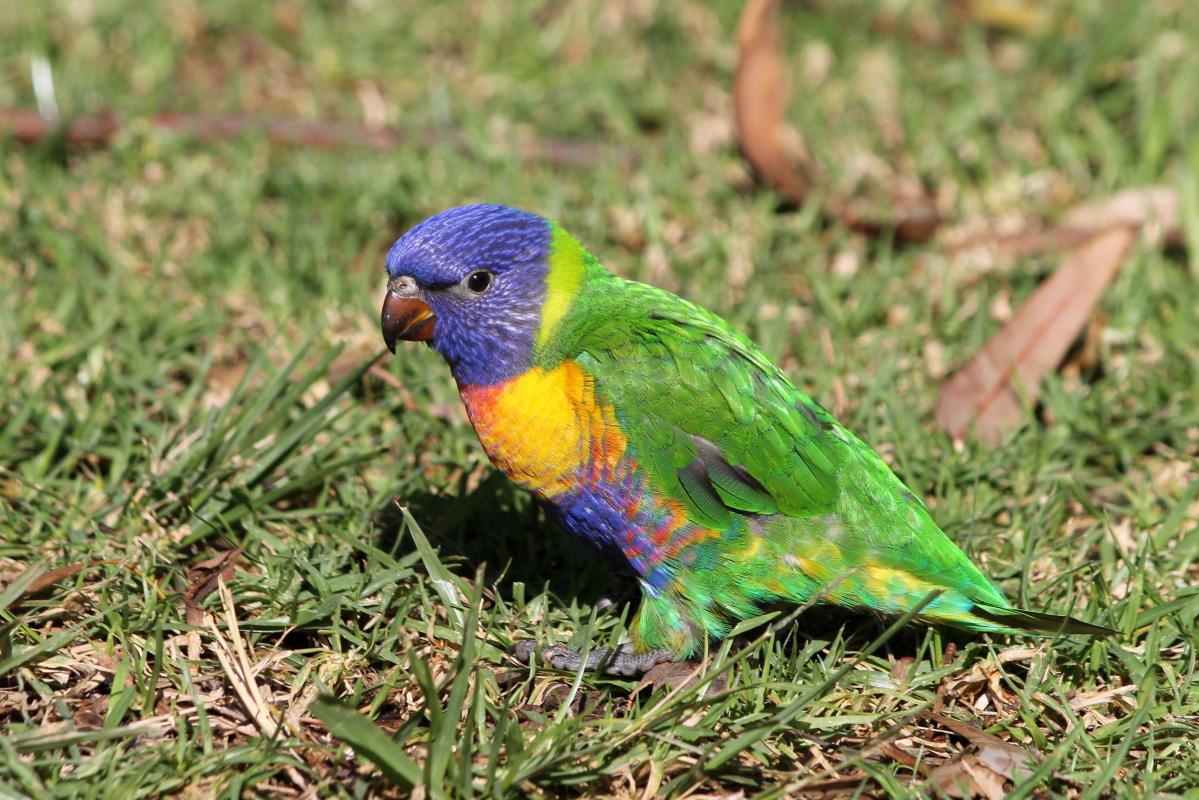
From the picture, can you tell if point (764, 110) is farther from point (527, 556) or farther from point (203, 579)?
point (203, 579)

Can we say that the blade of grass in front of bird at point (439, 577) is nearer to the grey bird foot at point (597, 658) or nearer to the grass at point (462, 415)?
the grass at point (462, 415)

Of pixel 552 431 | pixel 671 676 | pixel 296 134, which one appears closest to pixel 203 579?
pixel 552 431

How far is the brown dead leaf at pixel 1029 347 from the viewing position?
3979 mm

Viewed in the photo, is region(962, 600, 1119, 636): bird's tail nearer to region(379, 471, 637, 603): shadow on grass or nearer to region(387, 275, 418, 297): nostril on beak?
region(379, 471, 637, 603): shadow on grass

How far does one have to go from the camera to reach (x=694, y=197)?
5223mm

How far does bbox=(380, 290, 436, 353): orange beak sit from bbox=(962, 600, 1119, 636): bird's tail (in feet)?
5.25

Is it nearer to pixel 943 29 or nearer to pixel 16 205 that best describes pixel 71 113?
pixel 16 205

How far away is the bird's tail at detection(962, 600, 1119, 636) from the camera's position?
2.88m

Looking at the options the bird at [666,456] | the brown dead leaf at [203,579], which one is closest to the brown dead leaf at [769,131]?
the bird at [666,456]

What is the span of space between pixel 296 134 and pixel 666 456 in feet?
10.5

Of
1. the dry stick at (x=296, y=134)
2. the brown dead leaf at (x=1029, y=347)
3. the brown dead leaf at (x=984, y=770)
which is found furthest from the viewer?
the dry stick at (x=296, y=134)

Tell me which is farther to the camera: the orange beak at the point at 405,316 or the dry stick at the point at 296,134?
the dry stick at the point at 296,134

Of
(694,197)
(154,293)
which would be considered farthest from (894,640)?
(154,293)

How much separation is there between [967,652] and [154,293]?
3.13 meters
